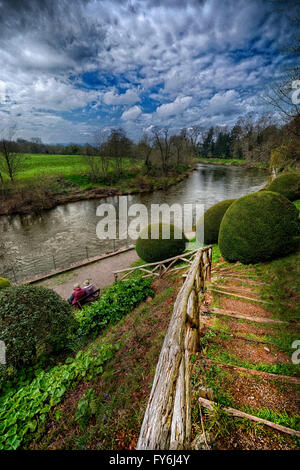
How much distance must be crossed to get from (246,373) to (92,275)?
9.81 m

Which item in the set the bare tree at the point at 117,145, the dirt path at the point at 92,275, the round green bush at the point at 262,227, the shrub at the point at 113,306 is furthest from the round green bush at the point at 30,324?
the bare tree at the point at 117,145

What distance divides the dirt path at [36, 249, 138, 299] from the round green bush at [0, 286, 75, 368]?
201 inches

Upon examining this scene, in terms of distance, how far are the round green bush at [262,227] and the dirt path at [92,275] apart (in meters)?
6.82

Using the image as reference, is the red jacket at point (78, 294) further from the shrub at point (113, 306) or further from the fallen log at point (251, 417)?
the fallen log at point (251, 417)

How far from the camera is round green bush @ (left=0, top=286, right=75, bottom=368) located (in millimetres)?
3796

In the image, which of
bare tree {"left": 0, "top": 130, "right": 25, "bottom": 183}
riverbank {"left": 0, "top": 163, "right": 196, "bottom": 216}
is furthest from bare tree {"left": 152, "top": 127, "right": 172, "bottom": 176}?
bare tree {"left": 0, "top": 130, "right": 25, "bottom": 183}

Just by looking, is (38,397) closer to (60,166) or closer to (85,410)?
(85,410)

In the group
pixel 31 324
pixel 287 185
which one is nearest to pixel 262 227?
pixel 31 324

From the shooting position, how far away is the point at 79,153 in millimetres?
60031

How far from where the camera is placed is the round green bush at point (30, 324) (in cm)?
380

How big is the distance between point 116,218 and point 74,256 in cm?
996

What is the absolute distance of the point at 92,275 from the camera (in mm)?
11125
